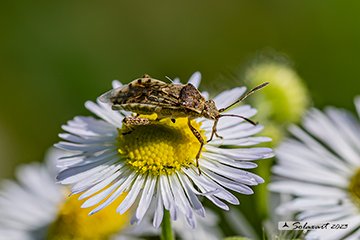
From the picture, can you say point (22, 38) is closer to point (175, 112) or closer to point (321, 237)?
point (175, 112)

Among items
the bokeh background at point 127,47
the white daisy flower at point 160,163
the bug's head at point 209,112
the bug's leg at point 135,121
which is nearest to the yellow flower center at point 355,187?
the white daisy flower at point 160,163

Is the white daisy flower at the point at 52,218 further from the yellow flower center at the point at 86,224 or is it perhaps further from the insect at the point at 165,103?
the insect at the point at 165,103

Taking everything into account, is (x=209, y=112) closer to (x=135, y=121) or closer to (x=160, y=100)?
(x=160, y=100)

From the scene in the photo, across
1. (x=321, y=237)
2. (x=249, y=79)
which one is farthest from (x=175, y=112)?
(x=249, y=79)

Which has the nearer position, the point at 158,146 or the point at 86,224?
the point at 158,146

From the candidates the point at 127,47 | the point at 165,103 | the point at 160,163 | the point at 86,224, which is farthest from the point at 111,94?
the point at 127,47
